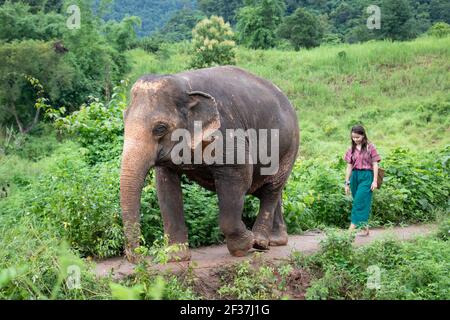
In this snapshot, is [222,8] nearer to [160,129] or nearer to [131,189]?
[160,129]

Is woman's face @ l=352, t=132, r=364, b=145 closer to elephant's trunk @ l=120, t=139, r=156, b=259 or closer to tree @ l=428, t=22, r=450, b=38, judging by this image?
elephant's trunk @ l=120, t=139, r=156, b=259

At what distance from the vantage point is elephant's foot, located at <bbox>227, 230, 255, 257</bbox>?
646 cm

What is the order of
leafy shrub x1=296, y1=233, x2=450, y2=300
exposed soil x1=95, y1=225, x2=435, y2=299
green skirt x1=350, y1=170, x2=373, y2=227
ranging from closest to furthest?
1. leafy shrub x1=296, y1=233, x2=450, y2=300
2. exposed soil x1=95, y1=225, x2=435, y2=299
3. green skirt x1=350, y1=170, x2=373, y2=227

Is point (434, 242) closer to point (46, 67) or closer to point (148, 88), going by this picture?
point (148, 88)

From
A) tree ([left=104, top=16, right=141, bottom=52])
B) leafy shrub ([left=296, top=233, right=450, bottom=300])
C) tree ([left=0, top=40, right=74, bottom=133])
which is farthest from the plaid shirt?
tree ([left=104, top=16, right=141, bottom=52])

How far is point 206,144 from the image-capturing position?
6.20 m

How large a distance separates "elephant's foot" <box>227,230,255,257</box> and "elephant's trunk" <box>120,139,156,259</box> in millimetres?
1112

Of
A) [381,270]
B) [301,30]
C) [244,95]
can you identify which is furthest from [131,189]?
[301,30]

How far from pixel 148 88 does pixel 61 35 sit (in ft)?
76.7

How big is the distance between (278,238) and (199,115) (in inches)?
78.3

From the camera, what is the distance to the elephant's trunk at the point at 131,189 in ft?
18.5

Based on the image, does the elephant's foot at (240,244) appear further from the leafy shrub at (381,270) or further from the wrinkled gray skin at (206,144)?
the leafy shrub at (381,270)

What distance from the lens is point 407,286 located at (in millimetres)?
5824
